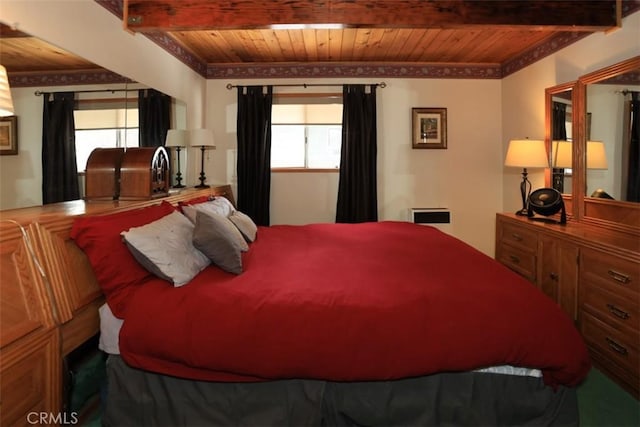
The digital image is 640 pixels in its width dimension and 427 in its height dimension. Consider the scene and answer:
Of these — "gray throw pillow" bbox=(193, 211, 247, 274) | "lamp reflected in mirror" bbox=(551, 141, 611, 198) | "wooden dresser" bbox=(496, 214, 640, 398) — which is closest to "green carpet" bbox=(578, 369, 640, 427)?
"wooden dresser" bbox=(496, 214, 640, 398)

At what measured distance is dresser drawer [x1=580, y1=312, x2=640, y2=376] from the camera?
6.29 feet

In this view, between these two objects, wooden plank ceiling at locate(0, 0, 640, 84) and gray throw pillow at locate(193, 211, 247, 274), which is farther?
wooden plank ceiling at locate(0, 0, 640, 84)

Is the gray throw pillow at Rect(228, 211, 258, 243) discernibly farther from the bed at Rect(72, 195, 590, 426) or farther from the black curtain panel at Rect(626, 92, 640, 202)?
the black curtain panel at Rect(626, 92, 640, 202)

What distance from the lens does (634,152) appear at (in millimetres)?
2418

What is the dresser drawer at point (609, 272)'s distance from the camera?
6.36 feet

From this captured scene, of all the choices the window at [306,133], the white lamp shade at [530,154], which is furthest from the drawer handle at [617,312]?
the window at [306,133]

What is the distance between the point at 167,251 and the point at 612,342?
2443 millimetres

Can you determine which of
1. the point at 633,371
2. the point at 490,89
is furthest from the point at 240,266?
the point at 490,89

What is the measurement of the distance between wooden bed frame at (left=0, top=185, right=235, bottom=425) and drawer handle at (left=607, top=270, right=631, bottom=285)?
271 centimetres

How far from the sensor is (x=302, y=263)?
1980 mm

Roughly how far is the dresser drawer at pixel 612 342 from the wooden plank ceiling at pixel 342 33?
201cm

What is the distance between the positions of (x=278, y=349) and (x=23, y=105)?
1.62m

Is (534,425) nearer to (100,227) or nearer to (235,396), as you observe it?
(235,396)

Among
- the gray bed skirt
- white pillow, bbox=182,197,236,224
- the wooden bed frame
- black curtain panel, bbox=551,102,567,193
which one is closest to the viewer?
the wooden bed frame
